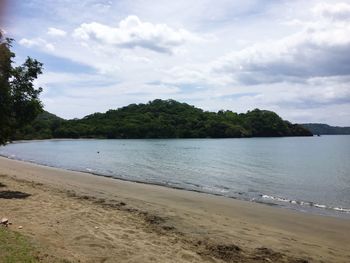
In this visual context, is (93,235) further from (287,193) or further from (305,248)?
(287,193)

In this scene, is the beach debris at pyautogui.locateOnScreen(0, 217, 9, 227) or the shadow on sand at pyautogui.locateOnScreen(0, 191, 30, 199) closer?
the beach debris at pyautogui.locateOnScreen(0, 217, 9, 227)

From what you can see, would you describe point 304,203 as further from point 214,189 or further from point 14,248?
point 14,248

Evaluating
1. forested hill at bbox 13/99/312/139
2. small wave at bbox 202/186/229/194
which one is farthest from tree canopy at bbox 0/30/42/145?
forested hill at bbox 13/99/312/139

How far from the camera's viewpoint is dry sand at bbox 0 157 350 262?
9750 millimetres

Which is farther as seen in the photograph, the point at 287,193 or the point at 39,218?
the point at 287,193

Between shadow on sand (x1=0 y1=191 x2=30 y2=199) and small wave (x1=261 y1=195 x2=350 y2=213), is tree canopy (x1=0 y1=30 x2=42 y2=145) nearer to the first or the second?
shadow on sand (x1=0 y1=191 x2=30 y2=199)

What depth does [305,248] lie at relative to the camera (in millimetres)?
12359

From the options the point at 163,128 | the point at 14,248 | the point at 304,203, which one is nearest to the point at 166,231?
the point at 14,248

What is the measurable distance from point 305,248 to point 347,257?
1145 mm

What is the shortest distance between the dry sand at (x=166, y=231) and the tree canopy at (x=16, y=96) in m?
2.94

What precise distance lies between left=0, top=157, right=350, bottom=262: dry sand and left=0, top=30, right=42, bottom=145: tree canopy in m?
2.94

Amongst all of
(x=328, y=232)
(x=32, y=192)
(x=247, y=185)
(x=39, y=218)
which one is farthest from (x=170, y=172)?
(x=39, y=218)

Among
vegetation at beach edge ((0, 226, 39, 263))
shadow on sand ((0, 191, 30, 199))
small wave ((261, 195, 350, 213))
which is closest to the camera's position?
vegetation at beach edge ((0, 226, 39, 263))

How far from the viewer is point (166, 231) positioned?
1273 cm
